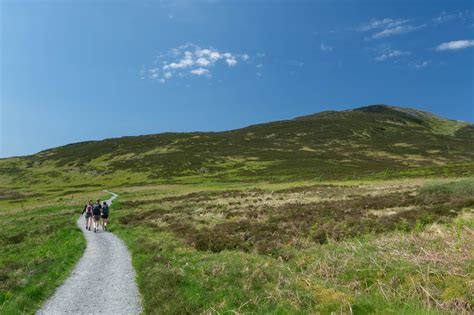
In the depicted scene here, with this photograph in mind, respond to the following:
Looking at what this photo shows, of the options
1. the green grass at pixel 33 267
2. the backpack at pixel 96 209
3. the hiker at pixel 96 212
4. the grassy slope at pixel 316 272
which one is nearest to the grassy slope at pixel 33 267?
the green grass at pixel 33 267

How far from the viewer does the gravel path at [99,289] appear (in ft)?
38.2

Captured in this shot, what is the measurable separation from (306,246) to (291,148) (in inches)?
6404

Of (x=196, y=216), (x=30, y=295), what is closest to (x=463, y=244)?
(x=30, y=295)

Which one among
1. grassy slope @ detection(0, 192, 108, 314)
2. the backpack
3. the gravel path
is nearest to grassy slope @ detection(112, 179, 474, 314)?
the gravel path

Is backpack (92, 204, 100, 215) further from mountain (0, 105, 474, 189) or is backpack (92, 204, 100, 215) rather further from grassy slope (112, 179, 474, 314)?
mountain (0, 105, 474, 189)

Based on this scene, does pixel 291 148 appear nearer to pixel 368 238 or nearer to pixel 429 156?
pixel 429 156

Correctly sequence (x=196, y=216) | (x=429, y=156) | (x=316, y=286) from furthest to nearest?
(x=429, y=156), (x=196, y=216), (x=316, y=286)

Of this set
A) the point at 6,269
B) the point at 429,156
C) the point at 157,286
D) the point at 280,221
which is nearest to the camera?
the point at 157,286

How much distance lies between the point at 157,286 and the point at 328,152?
163 meters

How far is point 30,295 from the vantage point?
497 inches

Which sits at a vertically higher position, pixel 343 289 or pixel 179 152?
pixel 179 152

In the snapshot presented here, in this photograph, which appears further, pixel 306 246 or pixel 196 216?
pixel 196 216

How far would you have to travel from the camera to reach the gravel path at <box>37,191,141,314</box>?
38.2ft

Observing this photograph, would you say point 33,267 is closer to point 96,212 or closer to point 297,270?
point 297,270
